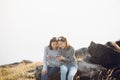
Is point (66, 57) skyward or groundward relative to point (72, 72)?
skyward

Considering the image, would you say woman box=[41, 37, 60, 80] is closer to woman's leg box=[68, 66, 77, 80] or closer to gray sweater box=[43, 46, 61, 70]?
gray sweater box=[43, 46, 61, 70]

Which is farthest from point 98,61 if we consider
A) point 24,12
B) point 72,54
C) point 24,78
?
point 24,12

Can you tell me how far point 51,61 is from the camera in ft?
20.0

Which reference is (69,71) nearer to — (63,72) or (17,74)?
(63,72)

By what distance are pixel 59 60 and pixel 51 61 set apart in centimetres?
16

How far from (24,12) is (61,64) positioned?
3.43m

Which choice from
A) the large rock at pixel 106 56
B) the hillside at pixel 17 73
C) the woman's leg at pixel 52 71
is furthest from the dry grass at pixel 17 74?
the large rock at pixel 106 56

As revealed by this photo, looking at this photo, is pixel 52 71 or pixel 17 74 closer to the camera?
pixel 52 71

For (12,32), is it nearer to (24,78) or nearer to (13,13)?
(13,13)

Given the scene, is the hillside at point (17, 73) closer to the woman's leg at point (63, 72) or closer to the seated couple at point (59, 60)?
the seated couple at point (59, 60)

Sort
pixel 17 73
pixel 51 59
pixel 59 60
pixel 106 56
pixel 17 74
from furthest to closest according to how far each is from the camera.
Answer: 1. pixel 17 73
2. pixel 17 74
3. pixel 106 56
4. pixel 51 59
5. pixel 59 60

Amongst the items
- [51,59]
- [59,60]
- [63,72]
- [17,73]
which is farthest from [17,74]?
[63,72]

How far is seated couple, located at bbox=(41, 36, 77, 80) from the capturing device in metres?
5.95

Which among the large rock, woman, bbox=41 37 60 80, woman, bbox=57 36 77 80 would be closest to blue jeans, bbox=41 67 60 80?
woman, bbox=41 37 60 80
